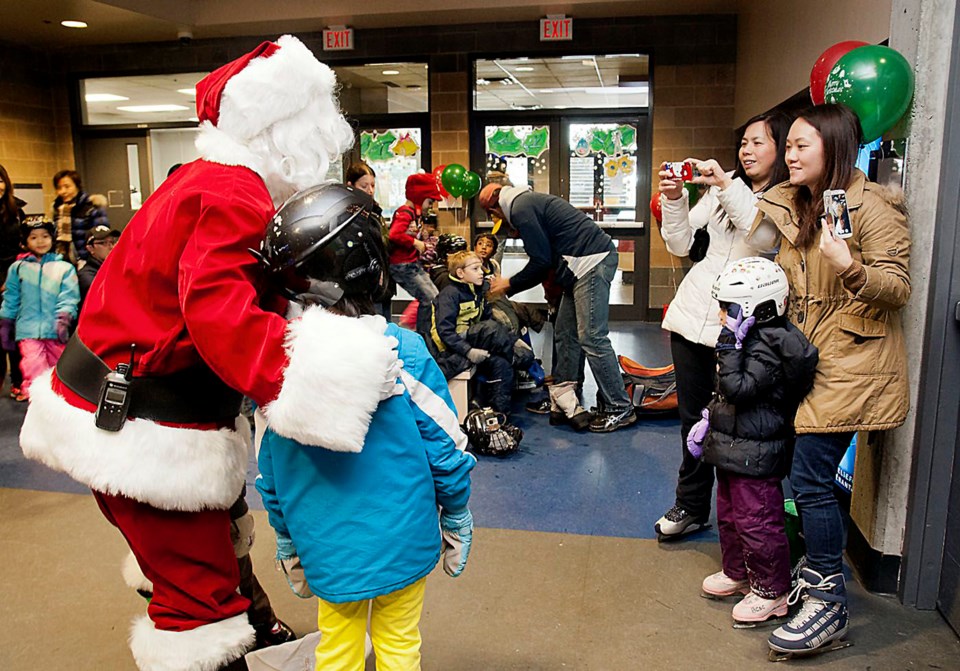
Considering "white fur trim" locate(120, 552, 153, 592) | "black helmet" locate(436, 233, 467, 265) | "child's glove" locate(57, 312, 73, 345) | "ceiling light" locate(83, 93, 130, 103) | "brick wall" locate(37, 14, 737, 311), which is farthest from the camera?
"ceiling light" locate(83, 93, 130, 103)

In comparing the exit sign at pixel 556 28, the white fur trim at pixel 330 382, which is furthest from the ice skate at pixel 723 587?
the exit sign at pixel 556 28

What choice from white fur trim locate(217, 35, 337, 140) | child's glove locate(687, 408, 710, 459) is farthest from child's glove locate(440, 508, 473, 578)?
child's glove locate(687, 408, 710, 459)

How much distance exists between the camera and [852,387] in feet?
8.04

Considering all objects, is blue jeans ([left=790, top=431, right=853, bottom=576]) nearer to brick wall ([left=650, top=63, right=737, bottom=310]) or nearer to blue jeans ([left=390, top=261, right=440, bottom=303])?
blue jeans ([left=390, top=261, right=440, bottom=303])

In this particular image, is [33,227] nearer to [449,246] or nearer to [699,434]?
[449,246]

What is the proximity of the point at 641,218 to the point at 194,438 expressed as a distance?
25.4ft

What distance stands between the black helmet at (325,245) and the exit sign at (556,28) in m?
7.35

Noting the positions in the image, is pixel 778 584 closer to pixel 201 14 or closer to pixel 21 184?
pixel 201 14

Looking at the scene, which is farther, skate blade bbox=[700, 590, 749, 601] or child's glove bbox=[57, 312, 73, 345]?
child's glove bbox=[57, 312, 73, 345]

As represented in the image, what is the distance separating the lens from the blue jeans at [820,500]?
98.3 inches

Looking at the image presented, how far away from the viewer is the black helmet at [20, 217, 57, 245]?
531cm

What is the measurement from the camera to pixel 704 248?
338cm

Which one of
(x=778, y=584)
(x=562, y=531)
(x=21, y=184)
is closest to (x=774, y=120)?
(x=778, y=584)

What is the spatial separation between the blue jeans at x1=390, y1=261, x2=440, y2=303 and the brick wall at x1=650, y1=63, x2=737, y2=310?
3.95 meters
